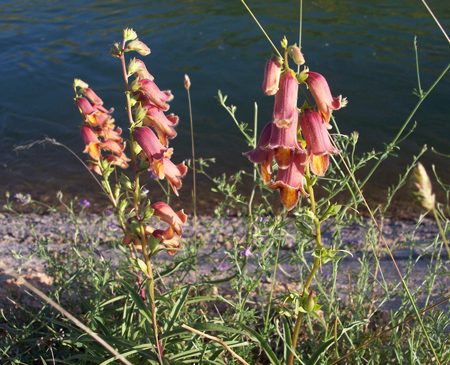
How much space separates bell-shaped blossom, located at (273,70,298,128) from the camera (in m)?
1.39

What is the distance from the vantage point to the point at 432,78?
7.23m

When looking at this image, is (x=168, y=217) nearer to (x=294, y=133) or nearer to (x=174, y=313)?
(x=174, y=313)

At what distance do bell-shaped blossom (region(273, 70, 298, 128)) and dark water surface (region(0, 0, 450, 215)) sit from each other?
3.90 m

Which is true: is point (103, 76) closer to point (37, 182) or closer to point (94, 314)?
point (37, 182)

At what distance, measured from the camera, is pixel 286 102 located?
4.58 ft

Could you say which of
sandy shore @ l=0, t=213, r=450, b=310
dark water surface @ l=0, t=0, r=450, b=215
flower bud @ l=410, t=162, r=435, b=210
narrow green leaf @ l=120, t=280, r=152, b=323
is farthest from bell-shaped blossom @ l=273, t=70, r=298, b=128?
dark water surface @ l=0, t=0, r=450, b=215

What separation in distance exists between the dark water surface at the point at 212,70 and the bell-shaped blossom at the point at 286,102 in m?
3.90

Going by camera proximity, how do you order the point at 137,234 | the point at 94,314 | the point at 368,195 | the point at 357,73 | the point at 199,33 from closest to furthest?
the point at 137,234 < the point at 94,314 < the point at 368,195 < the point at 357,73 < the point at 199,33

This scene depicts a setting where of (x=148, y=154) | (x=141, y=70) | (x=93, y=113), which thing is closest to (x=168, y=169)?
(x=148, y=154)

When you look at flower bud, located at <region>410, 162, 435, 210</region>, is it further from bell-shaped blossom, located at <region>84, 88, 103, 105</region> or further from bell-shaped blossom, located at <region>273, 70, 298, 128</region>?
bell-shaped blossom, located at <region>84, 88, 103, 105</region>

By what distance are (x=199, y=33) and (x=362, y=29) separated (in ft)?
13.3

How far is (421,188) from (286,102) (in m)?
0.59

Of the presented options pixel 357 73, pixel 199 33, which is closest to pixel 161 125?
pixel 357 73

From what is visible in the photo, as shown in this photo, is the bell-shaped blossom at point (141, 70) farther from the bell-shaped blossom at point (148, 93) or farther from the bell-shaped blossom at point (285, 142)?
the bell-shaped blossom at point (285, 142)
